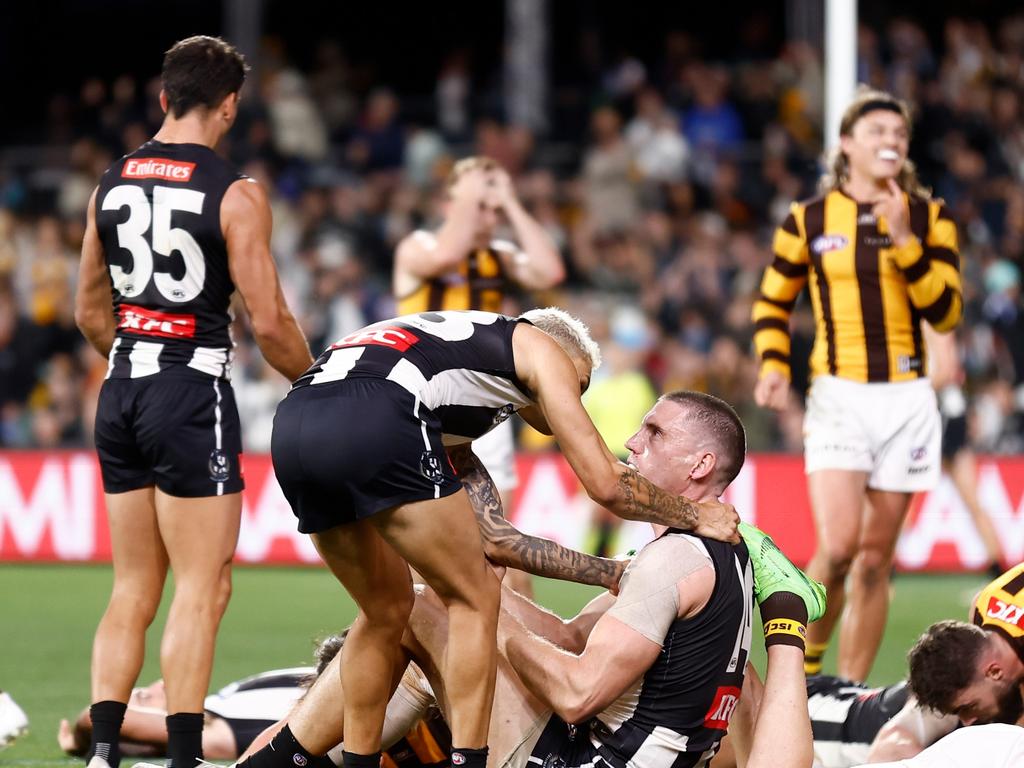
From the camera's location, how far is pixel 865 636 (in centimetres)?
709

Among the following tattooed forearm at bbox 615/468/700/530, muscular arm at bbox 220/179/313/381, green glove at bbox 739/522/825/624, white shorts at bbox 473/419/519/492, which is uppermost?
muscular arm at bbox 220/179/313/381

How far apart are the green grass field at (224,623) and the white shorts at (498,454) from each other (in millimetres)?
1317

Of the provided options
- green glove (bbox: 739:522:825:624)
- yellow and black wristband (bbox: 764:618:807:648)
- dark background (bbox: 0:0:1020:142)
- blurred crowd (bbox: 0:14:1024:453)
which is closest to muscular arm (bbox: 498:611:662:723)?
yellow and black wristband (bbox: 764:618:807:648)

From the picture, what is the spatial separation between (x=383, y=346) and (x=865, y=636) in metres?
3.36

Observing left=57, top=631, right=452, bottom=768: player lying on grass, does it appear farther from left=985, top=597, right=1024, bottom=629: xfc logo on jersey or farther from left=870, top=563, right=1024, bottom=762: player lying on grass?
left=985, top=597, right=1024, bottom=629: xfc logo on jersey

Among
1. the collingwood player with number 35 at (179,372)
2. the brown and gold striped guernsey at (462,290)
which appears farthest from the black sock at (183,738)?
the brown and gold striped guernsey at (462,290)

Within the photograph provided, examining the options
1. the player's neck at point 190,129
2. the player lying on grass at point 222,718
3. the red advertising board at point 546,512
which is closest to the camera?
the player's neck at point 190,129

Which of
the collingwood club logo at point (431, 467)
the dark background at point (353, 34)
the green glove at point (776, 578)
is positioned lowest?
the green glove at point (776, 578)

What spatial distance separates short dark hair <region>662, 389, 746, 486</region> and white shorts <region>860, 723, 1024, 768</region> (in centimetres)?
100

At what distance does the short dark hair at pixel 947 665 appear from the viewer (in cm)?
488

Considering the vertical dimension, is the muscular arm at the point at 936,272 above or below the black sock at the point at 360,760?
above

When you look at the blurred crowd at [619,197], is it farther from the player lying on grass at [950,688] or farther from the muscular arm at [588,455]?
the muscular arm at [588,455]

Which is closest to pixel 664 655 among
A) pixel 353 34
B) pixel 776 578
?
pixel 776 578

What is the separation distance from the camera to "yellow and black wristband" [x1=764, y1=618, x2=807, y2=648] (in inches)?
190
